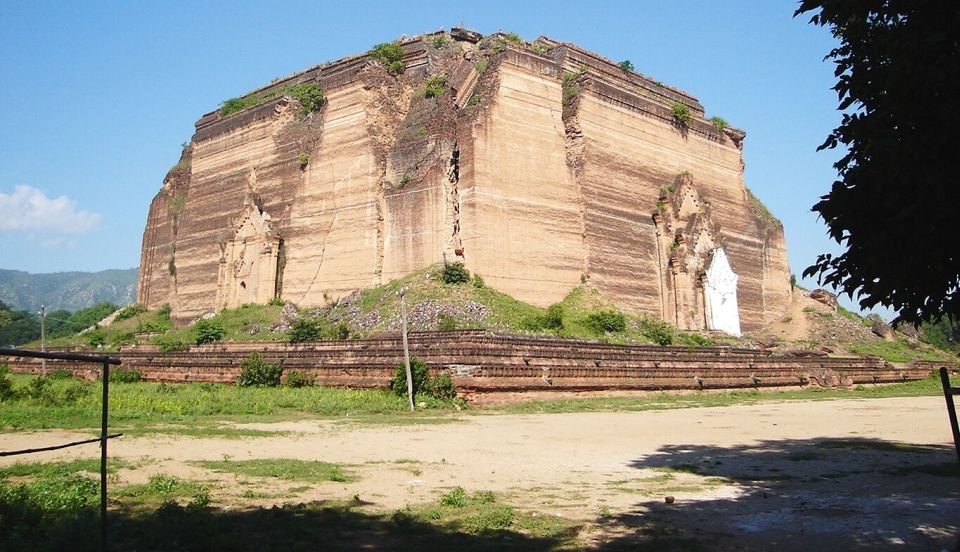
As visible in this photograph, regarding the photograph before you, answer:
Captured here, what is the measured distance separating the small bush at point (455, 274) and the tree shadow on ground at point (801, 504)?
1887cm

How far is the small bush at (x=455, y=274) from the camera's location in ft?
97.9

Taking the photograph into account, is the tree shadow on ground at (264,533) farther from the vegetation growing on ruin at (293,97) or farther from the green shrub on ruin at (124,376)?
the vegetation growing on ruin at (293,97)

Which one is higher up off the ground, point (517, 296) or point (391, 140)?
point (391, 140)

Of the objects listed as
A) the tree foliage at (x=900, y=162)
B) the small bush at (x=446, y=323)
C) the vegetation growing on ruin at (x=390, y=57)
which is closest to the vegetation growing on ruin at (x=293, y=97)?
the vegetation growing on ruin at (x=390, y=57)

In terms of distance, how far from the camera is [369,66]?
3728cm

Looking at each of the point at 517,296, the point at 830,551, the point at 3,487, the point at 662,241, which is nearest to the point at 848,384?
the point at 662,241

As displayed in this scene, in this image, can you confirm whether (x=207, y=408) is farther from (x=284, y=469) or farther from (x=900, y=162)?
(x=900, y=162)

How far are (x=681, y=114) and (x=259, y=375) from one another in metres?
27.9

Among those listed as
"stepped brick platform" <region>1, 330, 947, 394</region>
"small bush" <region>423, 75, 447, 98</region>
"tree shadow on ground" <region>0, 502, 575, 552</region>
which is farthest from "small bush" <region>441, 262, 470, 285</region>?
"tree shadow on ground" <region>0, 502, 575, 552</region>

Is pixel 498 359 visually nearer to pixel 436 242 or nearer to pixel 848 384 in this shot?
pixel 436 242

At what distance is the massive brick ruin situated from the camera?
32.7 m

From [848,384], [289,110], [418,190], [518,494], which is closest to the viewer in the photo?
[518,494]

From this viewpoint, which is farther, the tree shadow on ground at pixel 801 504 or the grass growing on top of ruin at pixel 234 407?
the grass growing on top of ruin at pixel 234 407

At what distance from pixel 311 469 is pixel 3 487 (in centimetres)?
317
